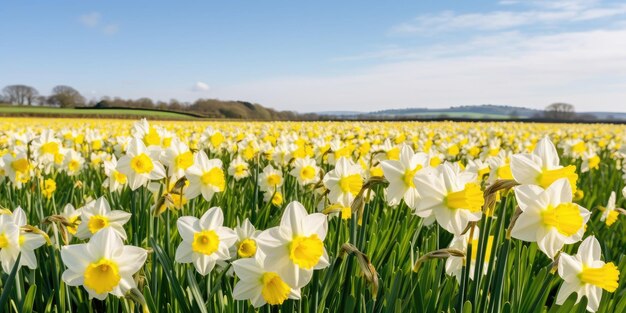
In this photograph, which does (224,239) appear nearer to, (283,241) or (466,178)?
(283,241)

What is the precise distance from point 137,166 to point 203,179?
0.35 metres

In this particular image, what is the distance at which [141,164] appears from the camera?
7.74ft

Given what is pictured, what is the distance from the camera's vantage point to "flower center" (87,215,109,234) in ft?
6.48

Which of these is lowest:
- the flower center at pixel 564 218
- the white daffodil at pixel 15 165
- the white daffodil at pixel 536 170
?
the white daffodil at pixel 15 165

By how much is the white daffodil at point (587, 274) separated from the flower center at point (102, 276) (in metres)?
1.47

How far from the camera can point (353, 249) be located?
1309 millimetres

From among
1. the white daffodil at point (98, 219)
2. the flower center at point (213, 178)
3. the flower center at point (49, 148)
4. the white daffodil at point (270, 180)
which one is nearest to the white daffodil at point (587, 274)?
the flower center at point (213, 178)

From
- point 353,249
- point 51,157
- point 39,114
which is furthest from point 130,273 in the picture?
point 39,114

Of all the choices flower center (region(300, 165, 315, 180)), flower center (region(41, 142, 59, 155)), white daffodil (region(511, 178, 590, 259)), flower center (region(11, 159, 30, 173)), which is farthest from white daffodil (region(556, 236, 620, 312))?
flower center (region(41, 142, 59, 155))

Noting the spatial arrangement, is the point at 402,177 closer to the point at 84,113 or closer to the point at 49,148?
the point at 49,148

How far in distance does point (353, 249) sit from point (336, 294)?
2.31 ft

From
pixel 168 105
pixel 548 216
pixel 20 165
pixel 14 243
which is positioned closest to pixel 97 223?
pixel 14 243

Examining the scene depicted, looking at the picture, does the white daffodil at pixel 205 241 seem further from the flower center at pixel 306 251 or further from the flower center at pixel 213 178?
the flower center at pixel 213 178

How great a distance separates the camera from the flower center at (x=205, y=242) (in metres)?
1.62
